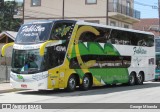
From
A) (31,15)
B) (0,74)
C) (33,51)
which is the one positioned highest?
(31,15)

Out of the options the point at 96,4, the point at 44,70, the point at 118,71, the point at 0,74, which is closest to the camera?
the point at 44,70

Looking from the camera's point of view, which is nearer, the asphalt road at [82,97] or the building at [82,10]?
the asphalt road at [82,97]

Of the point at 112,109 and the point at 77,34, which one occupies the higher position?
the point at 77,34

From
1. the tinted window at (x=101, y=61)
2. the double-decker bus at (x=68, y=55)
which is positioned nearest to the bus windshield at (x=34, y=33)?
the double-decker bus at (x=68, y=55)

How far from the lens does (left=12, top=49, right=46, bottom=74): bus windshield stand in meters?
20.9

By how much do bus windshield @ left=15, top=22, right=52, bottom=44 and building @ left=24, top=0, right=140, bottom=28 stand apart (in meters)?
26.5

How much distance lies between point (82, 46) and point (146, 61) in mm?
8696

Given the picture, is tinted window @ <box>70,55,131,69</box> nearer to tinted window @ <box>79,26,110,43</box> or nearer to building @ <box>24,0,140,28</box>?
tinted window @ <box>79,26,110,43</box>

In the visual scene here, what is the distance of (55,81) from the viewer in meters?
21.3

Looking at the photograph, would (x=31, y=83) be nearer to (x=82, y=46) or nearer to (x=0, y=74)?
(x=82, y=46)

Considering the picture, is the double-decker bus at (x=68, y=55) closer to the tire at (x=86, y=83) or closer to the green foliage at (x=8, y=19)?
the tire at (x=86, y=83)

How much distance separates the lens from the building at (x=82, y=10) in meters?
48.5

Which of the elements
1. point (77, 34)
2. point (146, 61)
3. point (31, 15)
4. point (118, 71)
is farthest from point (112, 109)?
point (31, 15)

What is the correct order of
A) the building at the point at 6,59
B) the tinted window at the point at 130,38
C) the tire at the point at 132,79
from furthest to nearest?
the building at the point at 6,59
the tire at the point at 132,79
the tinted window at the point at 130,38
